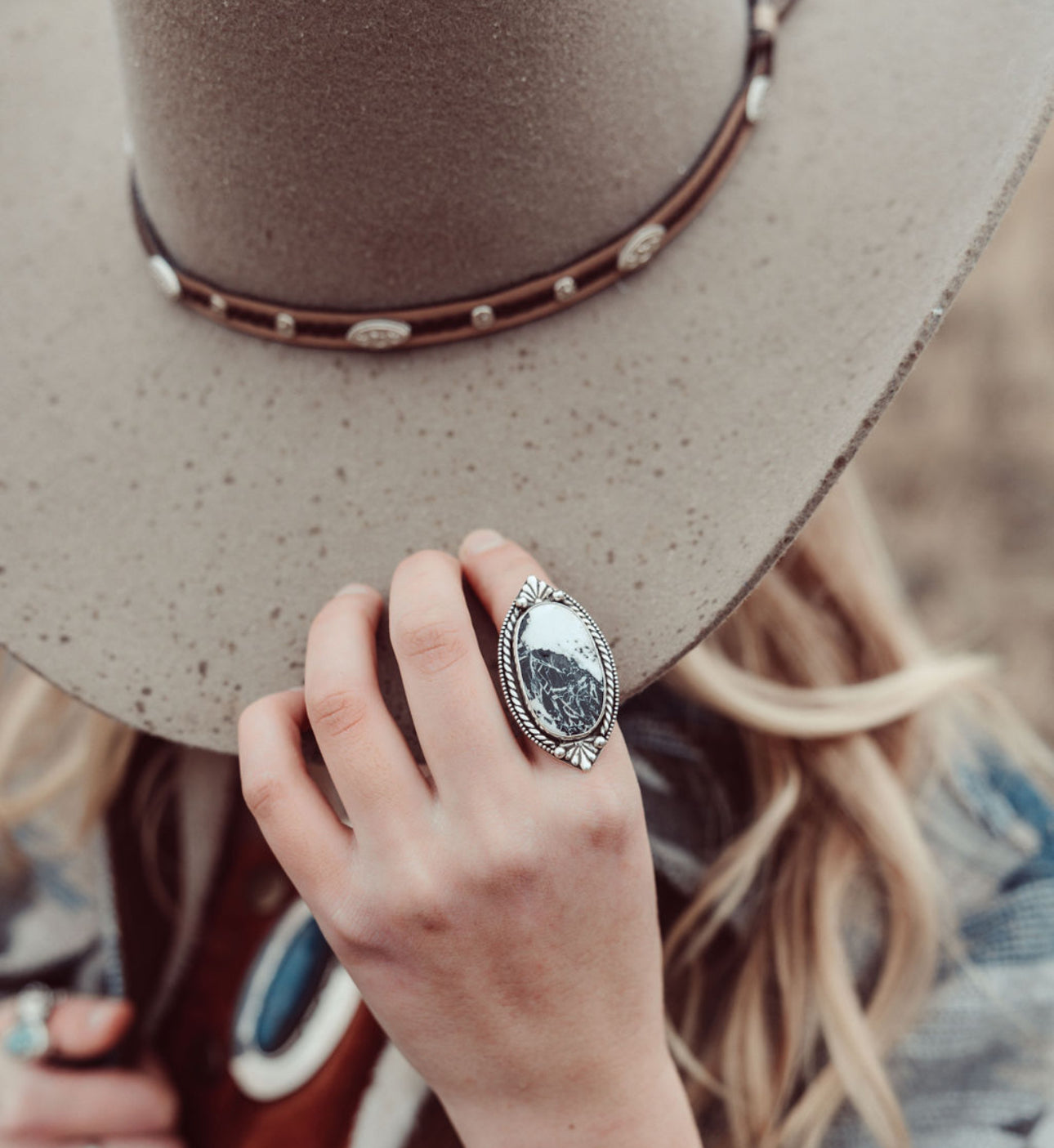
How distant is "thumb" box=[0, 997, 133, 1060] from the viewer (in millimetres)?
1091

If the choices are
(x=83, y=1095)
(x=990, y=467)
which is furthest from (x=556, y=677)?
(x=990, y=467)

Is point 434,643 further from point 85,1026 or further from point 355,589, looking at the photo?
point 85,1026

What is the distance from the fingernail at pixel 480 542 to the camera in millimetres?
648

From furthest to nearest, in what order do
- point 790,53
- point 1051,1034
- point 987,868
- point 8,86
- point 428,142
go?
point 987,868 < point 1051,1034 < point 8,86 < point 790,53 < point 428,142

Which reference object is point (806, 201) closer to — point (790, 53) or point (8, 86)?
point (790, 53)

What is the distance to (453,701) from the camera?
1.90 feet

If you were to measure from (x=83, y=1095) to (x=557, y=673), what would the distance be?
892mm

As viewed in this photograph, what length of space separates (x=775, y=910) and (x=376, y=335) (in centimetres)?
81

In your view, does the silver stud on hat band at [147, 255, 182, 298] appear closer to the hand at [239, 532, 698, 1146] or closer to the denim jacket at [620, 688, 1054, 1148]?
the hand at [239, 532, 698, 1146]

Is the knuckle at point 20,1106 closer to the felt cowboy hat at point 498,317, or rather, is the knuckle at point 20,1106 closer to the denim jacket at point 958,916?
the denim jacket at point 958,916

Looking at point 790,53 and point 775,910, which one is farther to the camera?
point 775,910

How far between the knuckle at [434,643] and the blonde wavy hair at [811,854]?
20.4 inches

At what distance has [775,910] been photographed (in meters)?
1.10

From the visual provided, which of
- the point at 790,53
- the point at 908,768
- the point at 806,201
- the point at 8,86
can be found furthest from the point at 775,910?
the point at 8,86
